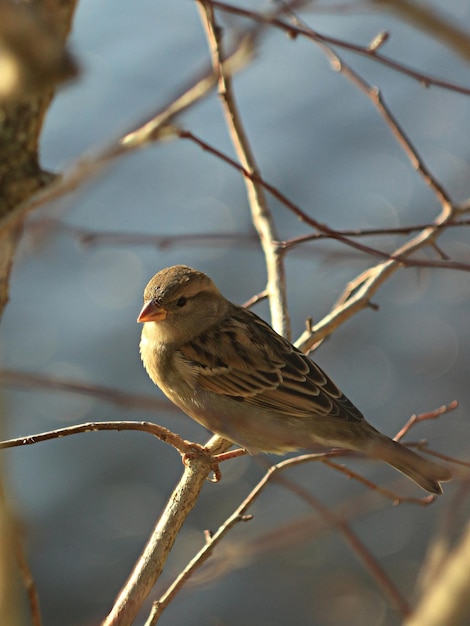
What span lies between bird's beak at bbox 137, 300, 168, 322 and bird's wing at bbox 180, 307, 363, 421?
229 mm

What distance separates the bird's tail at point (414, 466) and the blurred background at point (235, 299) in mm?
1709

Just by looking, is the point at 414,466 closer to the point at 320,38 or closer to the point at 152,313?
the point at 152,313

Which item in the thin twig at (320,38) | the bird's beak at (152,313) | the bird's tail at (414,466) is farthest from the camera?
the bird's beak at (152,313)

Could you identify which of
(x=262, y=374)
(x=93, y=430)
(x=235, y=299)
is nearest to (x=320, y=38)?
(x=93, y=430)

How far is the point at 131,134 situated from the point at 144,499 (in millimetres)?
5026

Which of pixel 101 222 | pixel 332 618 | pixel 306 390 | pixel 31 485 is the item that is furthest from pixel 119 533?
pixel 306 390

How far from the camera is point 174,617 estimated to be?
646 centimetres

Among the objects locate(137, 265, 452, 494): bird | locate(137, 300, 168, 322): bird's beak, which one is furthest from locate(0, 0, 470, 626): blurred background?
locate(137, 300, 168, 322): bird's beak

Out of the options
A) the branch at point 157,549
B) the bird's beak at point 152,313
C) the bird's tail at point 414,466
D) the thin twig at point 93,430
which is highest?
the bird's beak at point 152,313

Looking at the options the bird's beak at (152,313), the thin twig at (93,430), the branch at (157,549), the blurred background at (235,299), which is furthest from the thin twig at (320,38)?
the blurred background at (235,299)

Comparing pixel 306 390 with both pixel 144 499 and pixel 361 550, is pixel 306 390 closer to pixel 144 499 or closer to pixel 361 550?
pixel 361 550

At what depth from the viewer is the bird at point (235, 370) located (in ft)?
13.1

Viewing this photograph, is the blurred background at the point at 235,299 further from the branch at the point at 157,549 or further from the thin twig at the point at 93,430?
the thin twig at the point at 93,430

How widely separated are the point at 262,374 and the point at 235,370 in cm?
13
